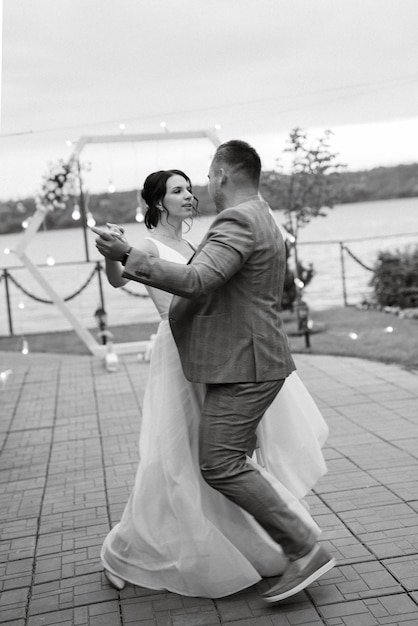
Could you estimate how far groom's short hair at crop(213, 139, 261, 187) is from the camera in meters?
2.83

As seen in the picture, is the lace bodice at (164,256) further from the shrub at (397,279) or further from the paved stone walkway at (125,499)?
the shrub at (397,279)

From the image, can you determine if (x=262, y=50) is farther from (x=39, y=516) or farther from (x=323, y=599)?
(x=323, y=599)

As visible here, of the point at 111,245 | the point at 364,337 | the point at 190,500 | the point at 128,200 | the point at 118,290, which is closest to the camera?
the point at 111,245

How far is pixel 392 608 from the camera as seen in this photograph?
9.40ft

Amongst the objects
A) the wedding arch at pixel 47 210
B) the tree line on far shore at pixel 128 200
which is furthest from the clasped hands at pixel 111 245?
the wedding arch at pixel 47 210

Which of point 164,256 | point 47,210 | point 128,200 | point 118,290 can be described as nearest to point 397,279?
point 128,200

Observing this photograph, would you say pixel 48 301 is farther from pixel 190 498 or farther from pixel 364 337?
pixel 190 498

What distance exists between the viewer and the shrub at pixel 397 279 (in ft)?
40.8

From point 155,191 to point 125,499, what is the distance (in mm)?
1912

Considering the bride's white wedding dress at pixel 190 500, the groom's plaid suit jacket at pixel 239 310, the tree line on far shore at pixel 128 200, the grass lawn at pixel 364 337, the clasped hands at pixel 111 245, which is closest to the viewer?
the clasped hands at pixel 111 245

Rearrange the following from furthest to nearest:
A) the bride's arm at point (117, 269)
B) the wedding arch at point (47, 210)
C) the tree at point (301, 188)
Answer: the tree at point (301, 188) < the wedding arch at point (47, 210) < the bride's arm at point (117, 269)

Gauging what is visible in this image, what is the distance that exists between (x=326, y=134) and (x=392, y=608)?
791 cm

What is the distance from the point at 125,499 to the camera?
445cm

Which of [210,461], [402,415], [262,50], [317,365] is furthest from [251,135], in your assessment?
[210,461]
